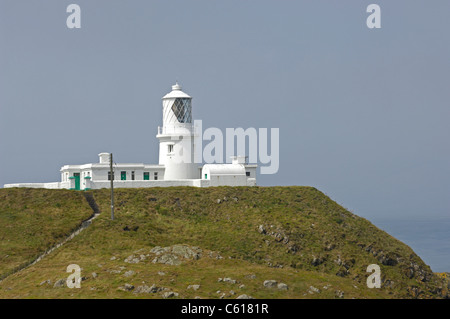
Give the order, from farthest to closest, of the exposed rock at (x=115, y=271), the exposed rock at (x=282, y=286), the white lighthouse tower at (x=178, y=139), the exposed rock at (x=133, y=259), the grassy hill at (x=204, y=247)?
1. the white lighthouse tower at (x=178, y=139)
2. the exposed rock at (x=133, y=259)
3. the exposed rock at (x=115, y=271)
4. the exposed rock at (x=282, y=286)
5. the grassy hill at (x=204, y=247)

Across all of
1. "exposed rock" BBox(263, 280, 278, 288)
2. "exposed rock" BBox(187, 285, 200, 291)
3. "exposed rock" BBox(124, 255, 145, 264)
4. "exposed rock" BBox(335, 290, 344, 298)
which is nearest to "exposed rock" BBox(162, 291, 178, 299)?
"exposed rock" BBox(187, 285, 200, 291)

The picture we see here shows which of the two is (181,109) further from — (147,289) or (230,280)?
(147,289)

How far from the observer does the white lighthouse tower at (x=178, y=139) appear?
72.3 metres

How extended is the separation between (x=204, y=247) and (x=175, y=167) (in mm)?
18353

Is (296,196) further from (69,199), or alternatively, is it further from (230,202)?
(69,199)

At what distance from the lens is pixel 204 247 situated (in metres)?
55.6

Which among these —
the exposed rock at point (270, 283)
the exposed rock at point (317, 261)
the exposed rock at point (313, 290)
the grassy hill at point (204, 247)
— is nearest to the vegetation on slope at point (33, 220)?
the grassy hill at point (204, 247)

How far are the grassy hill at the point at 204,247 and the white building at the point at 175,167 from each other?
312cm

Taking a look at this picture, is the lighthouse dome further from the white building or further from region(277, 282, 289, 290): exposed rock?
region(277, 282, 289, 290): exposed rock

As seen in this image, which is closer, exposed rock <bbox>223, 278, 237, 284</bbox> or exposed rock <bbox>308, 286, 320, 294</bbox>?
exposed rock <bbox>223, 278, 237, 284</bbox>

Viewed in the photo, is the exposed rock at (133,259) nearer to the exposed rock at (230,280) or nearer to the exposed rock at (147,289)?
the exposed rock at (147,289)

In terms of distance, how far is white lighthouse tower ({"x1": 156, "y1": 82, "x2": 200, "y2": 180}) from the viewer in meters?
72.3

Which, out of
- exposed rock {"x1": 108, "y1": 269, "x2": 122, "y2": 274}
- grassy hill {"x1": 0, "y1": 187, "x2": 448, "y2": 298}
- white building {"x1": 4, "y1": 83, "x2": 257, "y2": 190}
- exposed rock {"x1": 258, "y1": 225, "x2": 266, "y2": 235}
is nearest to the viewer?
grassy hill {"x1": 0, "y1": 187, "x2": 448, "y2": 298}
